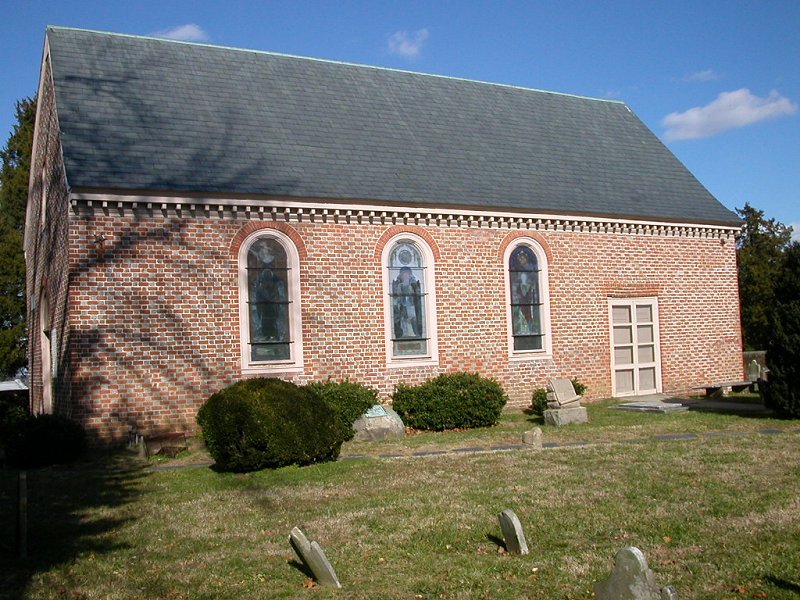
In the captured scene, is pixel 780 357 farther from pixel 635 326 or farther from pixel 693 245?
pixel 693 245

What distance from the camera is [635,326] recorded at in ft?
73.7

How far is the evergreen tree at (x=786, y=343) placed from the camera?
16.2 m

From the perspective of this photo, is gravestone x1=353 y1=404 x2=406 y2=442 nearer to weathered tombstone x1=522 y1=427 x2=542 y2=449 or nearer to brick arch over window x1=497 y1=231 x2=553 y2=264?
weathered tombstone x1=522 y1=427 x2=542 y2=449

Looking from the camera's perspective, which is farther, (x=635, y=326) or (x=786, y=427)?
(x=635, y=326)

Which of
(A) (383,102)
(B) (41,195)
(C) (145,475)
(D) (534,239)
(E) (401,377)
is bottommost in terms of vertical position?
(C) (145,475)

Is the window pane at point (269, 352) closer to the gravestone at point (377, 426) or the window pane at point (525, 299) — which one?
the gravestone at point (377, 426)

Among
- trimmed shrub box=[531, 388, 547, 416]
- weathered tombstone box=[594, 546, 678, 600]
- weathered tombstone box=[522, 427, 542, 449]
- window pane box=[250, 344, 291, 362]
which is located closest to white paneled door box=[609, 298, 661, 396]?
trimmed shrub box=[531, 388, 547, 416]

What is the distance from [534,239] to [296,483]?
1100 cm

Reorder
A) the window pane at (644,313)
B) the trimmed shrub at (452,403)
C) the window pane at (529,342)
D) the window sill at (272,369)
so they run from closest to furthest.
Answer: the window sill at (272,369)
the trimmed shrub at (452,403)
the window pane at (529,342)
the window pane at (644,313)

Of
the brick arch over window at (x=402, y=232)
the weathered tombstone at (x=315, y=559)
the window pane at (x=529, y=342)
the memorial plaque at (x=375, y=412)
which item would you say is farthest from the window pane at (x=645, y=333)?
the weathered tombstone at (x=315, y=559)

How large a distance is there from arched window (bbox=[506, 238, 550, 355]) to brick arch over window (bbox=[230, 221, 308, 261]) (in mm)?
5358

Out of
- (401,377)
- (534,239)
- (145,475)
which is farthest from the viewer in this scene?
(534,239)

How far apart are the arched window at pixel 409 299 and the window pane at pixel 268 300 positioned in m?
2.44

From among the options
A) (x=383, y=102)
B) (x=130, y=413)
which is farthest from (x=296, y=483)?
(x=383, y=102)
